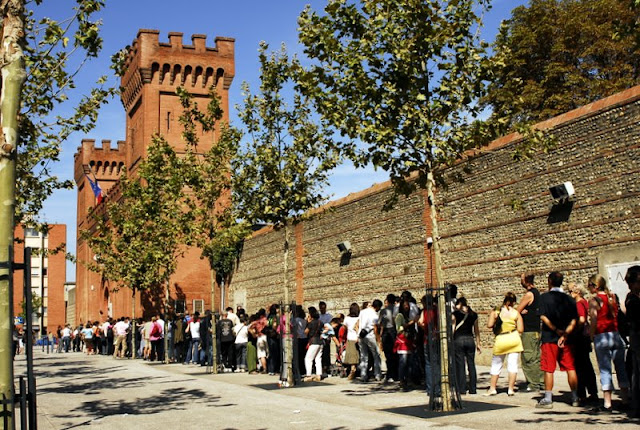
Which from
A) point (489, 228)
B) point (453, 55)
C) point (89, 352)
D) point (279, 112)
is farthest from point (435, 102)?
point (89, 352)

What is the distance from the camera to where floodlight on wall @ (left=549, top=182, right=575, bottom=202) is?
1582 cm

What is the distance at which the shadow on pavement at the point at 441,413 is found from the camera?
33.8ft

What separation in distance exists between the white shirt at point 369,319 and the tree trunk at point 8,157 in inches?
426

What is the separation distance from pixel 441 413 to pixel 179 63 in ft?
135

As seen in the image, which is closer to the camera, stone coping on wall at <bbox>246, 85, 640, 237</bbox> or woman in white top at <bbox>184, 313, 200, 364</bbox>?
stone coping on wall at <bbox>246, 85, 640, 237</bbox>

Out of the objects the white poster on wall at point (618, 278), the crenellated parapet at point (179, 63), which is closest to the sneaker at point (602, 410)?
the white poster on wall at point (618, 278)

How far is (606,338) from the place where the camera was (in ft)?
32.5

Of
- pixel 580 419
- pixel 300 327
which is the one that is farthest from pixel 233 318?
pixel 580 419

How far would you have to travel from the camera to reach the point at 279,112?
1730cm

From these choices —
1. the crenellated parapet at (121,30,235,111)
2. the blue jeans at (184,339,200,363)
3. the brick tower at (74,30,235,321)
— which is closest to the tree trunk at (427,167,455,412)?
the blue jeans at (184,339,200,363)

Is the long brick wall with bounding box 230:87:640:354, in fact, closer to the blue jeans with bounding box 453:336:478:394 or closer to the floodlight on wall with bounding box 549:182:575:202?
the floodlight on wall with bounding box 549:182:575:202

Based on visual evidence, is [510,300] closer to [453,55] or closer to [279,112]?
[453,55]

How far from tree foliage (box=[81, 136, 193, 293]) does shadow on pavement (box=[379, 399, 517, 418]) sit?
43.0 ft

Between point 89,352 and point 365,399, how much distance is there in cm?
3135
